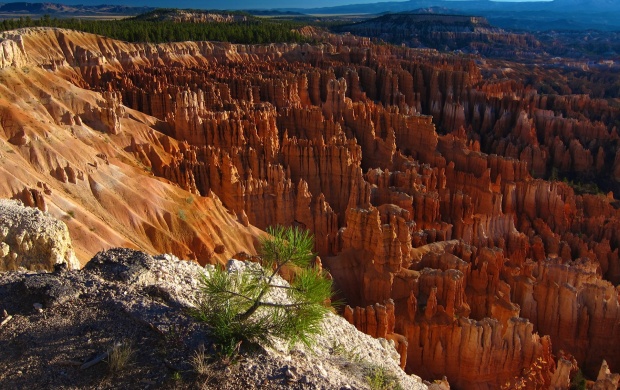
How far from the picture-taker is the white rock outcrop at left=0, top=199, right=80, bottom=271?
1095 cm

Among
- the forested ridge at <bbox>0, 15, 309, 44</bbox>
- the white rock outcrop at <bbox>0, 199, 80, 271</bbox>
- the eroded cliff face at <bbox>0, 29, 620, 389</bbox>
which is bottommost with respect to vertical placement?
the eroded cliff face at <bbox>0, 29, 620, 389</bbox>

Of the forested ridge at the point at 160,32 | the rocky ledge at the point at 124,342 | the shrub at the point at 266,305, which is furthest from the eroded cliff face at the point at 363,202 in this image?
the forested ridge at the point at 160,32

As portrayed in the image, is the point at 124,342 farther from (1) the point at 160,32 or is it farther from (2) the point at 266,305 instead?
(1) the point at 160,32

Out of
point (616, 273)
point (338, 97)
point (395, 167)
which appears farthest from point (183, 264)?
point (338, 97)

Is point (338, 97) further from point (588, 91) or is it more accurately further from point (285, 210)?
point (588, 91)

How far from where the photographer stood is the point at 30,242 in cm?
1107

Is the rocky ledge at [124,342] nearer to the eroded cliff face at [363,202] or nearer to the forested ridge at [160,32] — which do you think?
the eroded cliff face at [363,202]

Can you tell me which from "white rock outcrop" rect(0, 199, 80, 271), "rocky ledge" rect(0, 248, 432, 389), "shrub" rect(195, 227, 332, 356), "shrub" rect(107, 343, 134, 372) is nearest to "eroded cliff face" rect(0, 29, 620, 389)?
"white rock outcrop" rect(0, 199, 80, 271)

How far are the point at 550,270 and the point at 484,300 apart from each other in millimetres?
3368

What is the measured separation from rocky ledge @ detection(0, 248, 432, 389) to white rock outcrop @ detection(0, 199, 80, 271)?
166cm

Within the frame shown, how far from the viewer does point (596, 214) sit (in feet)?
108

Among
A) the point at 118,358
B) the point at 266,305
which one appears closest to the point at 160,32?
the point at 266,305

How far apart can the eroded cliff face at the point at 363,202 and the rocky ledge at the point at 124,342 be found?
26.8ft

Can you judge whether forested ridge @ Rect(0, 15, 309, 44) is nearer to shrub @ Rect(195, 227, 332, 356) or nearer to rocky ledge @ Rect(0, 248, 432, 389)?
rocky ledge @ Rect(0, 248, 432, 389)
